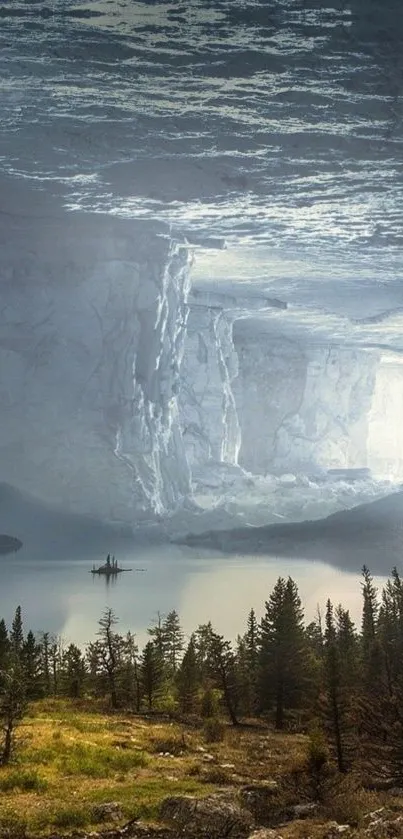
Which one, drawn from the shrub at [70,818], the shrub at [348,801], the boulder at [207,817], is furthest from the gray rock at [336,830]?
the shrub at [70,818]

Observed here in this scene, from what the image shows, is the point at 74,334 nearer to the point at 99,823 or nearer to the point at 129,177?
the point at 129,177

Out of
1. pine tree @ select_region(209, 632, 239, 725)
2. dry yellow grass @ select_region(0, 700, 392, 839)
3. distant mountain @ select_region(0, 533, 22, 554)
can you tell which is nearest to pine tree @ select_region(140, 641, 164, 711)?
pine tree @ select_region(209, 632, 239, 725)

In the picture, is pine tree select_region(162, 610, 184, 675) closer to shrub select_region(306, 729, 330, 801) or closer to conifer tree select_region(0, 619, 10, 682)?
conifer tree select_region(0, 619, 10, 682)

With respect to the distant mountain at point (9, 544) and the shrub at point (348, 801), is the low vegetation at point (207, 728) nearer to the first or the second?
the shrub at point (348, 801)

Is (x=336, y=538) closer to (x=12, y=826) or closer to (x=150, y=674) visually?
(x=150, y=674)

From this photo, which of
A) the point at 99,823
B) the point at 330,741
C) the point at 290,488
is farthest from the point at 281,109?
the point at 290,488

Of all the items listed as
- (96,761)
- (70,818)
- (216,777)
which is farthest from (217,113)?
(70,818)
